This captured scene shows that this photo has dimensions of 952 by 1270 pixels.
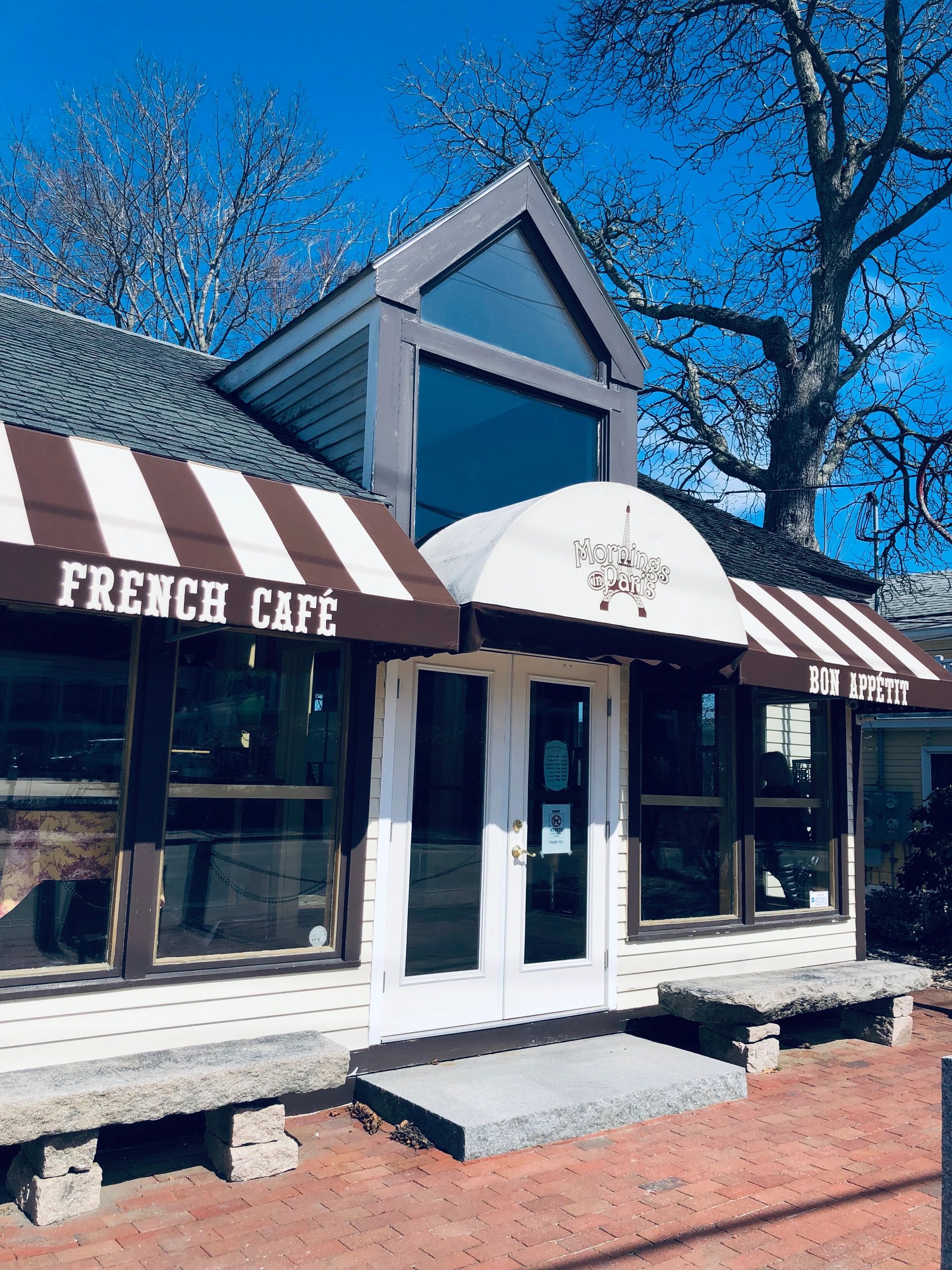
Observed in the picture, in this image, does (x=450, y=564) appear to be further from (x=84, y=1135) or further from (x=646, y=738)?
(x=84, y=1135)

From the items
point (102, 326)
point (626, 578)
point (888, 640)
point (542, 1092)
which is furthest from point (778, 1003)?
point (102, 326)

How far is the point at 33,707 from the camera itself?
4.99 metres

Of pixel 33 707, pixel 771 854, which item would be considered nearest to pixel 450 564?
pixel 33 707

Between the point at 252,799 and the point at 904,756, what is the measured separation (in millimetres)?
17646

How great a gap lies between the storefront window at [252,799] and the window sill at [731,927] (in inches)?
102

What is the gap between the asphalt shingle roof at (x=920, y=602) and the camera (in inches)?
744

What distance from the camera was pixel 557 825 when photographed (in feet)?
22.7


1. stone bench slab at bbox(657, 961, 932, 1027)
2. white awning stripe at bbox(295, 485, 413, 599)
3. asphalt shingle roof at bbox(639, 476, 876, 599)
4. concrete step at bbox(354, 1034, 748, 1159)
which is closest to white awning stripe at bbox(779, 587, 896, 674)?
asphalt shingle roof at bbox(639, 476, 876, 599)

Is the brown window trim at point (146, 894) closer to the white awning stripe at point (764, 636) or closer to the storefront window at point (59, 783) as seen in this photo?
the storefront window at point (59, 783)

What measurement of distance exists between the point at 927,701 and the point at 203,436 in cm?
614

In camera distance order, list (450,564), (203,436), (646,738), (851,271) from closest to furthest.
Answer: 1. (450,564)
2. (203,436)
3. (646,738)
4. (851,271)

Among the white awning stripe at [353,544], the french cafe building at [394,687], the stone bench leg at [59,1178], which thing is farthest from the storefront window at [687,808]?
the stone bench leg at [59,1178]

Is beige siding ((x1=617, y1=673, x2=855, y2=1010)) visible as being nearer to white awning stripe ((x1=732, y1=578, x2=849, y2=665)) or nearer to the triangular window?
white awning stripe ((x1=732, y1=578, x2=849, y2=665))

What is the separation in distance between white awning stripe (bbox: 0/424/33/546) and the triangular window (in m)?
3.23
